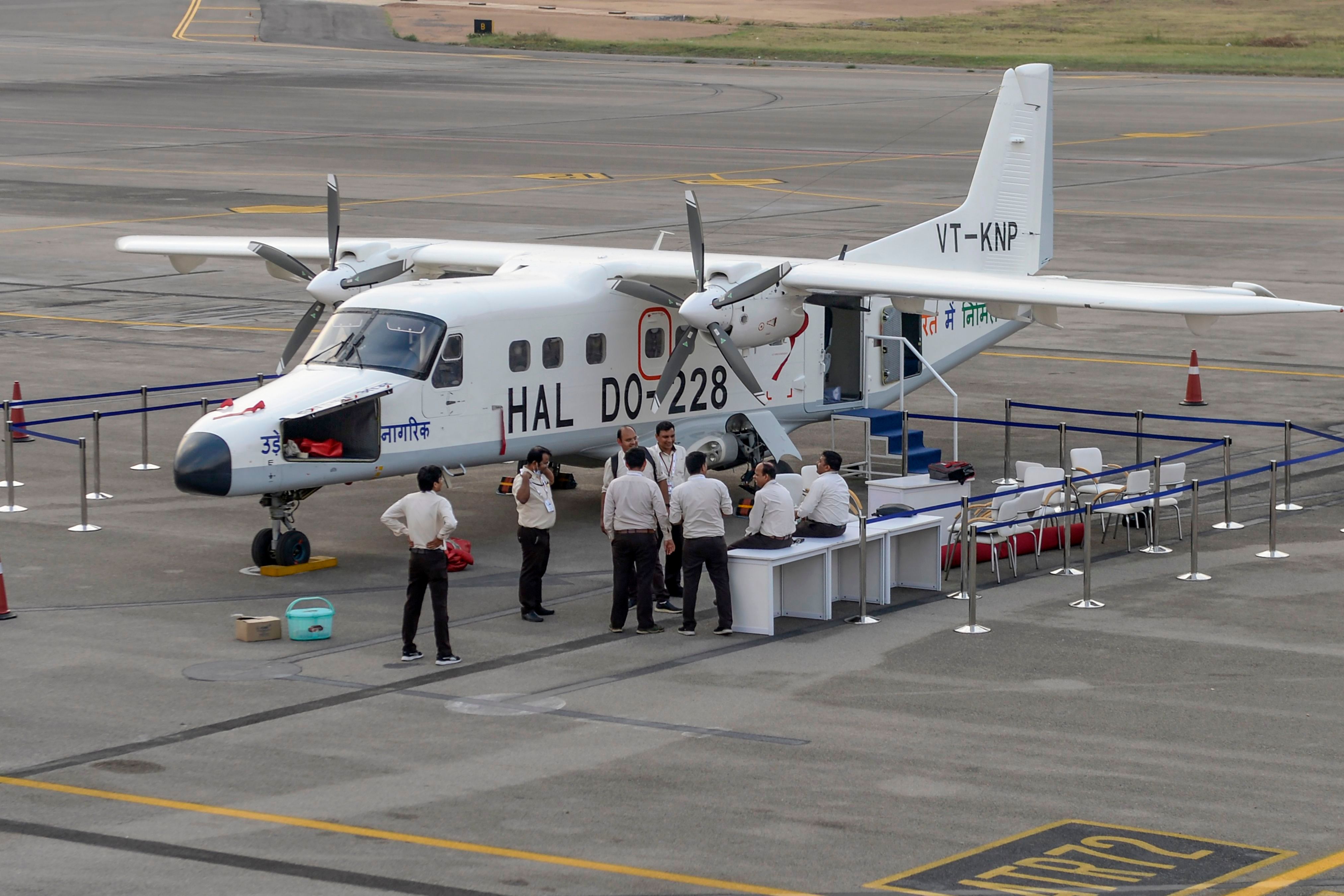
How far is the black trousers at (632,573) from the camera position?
19172mm

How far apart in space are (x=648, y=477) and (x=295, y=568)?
4.39m

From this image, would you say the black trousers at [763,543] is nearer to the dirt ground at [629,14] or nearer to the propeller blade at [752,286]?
the propeller blade at [752,286]

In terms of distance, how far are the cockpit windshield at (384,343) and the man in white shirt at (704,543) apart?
4.44 metres

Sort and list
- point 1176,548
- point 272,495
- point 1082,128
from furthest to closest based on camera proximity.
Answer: point 1082,128
point 1176,548
point 272,495

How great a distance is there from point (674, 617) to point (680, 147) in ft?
175

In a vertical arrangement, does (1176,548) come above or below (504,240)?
below

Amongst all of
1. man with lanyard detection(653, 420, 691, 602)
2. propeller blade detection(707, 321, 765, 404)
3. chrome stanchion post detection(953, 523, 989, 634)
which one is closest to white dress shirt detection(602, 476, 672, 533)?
man with lanyard detection(653, 420, 691, 602)

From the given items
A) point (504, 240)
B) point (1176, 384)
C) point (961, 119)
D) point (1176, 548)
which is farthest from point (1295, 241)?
point (961, 119)

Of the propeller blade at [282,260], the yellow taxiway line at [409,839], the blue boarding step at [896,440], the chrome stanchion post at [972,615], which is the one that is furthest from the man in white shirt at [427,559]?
the blue boarding step at [896,440]

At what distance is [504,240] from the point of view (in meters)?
48.8

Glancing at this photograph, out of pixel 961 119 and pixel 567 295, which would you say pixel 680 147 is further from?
pixel 567 295

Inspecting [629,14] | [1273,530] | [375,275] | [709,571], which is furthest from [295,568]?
[629,14]

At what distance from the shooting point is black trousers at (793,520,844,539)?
65.7 feet

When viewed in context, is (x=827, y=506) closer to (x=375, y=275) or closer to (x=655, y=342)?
(x=655, y=342)
